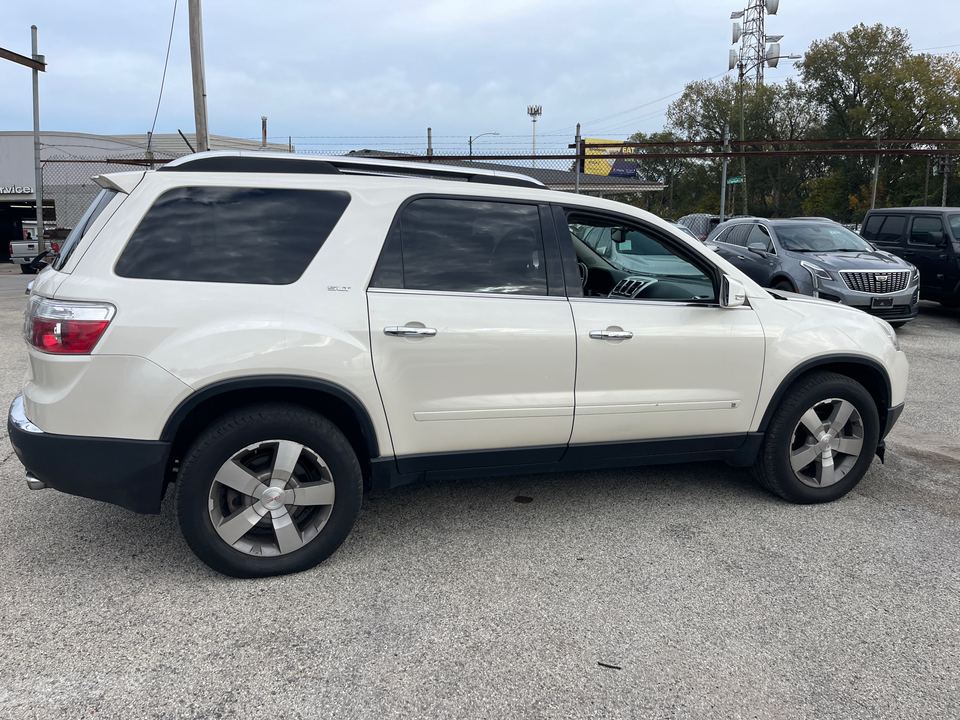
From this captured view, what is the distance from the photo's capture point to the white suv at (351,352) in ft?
10.2

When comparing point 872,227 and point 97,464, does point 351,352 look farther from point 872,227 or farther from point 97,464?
point 872,227

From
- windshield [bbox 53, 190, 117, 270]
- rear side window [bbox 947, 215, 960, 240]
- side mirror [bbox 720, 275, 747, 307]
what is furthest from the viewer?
rear side window [bbox 947, 215, 960, 240]

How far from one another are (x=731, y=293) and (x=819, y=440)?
3.40 feet

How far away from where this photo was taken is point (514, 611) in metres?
3.13

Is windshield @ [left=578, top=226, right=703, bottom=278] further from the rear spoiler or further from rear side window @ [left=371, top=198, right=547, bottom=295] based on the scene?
the rear spoiler

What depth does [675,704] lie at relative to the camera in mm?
2547

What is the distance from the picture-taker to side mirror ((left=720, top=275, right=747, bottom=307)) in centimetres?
396

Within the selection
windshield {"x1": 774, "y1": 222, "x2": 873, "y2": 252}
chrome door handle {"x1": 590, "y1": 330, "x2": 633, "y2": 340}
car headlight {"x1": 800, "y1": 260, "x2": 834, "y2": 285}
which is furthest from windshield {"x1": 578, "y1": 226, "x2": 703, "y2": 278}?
windshield {"x1": 774, "y1": 222, "x2": 873, "y2": 252}

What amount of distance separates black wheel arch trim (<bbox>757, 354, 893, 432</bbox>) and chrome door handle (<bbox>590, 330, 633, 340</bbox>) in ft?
3.23

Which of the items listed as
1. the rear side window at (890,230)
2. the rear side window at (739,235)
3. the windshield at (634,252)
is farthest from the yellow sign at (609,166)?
the windshield at (634,252)

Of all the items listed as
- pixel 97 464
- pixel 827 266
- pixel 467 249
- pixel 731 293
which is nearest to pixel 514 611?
pixel 467 249

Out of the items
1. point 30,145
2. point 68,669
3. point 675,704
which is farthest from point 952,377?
point 30,145

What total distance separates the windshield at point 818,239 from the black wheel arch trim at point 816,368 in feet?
24.9

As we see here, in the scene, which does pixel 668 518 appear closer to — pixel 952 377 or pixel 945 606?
pixel 945 606
